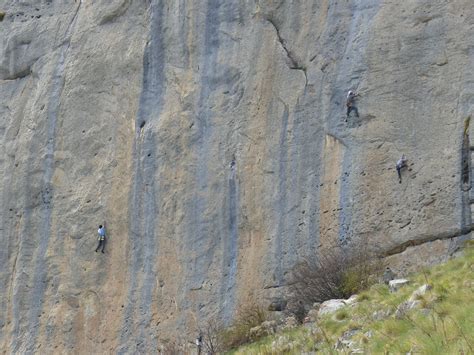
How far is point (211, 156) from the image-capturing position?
19625 mm

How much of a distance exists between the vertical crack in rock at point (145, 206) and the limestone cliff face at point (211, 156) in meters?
0.03

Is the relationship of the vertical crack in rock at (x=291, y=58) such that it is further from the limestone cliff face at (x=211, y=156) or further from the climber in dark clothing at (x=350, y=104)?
the climber in dark clothing at (x=350, y=104)

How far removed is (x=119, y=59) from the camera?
21328 mm

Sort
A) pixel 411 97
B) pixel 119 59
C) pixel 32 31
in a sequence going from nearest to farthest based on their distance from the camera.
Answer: pixel 411 97 < pixel 119 59 < pixel 32 31

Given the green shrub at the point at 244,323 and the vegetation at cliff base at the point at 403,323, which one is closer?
the vegetation at cliff base at the point at 403,323

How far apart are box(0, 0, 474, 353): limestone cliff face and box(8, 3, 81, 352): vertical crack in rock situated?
1.4 inches

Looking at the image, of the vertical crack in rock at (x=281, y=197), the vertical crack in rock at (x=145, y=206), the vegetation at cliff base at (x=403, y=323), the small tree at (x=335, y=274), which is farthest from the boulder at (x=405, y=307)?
the vertical crack in rock at (x=145, y=206)

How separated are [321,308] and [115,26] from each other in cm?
944

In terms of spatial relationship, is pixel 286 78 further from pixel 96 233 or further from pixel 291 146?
pixel 96 233

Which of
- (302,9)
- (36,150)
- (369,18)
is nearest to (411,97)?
(369,18)

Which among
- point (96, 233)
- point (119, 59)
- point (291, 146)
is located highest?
point (119, 59)

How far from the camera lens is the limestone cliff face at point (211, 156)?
1806 cm

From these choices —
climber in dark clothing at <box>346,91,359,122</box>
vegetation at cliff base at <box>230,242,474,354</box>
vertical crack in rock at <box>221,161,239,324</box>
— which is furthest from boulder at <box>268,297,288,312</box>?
climber in dark clothing at <box>346,91,359,122</box>

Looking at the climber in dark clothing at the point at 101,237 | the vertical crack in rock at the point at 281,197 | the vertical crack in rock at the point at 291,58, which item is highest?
the vertical crack in rock at the point at 291,58
